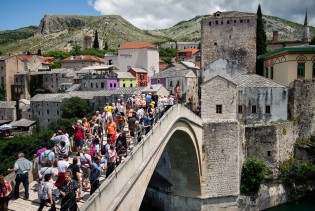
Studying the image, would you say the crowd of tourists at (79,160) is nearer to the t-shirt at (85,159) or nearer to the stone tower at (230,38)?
the t-shirt at (85,159)

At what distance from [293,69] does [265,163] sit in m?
8.79

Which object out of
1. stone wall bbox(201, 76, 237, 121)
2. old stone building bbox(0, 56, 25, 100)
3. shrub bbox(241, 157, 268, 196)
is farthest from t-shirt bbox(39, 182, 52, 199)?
old stone building bbox(0, 56, 25, 100)

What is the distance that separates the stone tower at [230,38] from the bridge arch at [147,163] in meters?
14.8

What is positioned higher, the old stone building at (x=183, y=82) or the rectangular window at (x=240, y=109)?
the old stone building at (x=183, y=82)

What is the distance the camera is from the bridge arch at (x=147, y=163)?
9008 mm

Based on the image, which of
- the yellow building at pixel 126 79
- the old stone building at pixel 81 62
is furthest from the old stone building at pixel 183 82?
the old stone building at pixel 81 62

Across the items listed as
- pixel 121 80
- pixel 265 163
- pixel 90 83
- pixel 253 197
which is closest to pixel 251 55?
pixel 265 163

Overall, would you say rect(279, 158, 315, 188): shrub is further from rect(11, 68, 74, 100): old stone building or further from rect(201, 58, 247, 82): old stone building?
rect(11, 68, 74, 100): old stone building

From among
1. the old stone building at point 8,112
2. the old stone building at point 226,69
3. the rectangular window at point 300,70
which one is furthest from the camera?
the old stone building at point 8,112

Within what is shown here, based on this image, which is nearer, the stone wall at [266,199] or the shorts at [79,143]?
the shorts at [79,143]

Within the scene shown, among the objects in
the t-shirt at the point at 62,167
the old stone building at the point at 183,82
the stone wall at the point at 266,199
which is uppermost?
the old stone building at the point at 183,82

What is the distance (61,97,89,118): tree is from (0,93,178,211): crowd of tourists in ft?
106

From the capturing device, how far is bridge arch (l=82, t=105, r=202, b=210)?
29.6 feet

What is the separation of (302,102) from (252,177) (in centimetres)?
806
